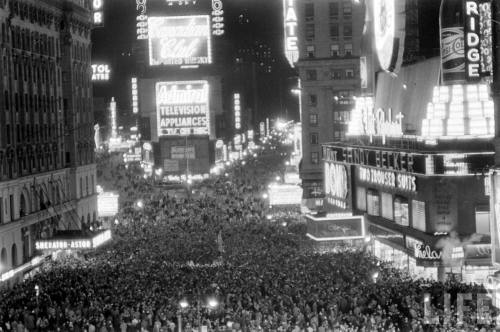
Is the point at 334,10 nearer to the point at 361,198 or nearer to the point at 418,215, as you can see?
the point at 361,198

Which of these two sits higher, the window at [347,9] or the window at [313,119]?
the window at [347,9]

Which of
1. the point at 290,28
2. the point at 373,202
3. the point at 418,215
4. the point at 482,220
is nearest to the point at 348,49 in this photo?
the point at 290,28

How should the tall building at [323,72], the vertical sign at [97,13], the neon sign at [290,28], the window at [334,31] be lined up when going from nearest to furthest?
the vertical sign at [97,13] → the neon sign at [290,28] → the tall building at [323,72] → the window at [334,31]

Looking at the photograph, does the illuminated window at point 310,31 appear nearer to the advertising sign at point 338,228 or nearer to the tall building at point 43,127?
the tall building at point 43,127

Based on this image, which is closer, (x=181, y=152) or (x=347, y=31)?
(x=347, y=31)

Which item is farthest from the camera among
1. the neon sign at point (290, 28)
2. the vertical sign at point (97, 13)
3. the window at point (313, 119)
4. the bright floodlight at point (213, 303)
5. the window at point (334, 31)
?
the window at point (313, 119)

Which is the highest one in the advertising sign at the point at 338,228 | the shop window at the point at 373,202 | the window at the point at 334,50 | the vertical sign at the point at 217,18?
the vertical sign at the point at 217,18

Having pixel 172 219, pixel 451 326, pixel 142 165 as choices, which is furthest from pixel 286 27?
pixel 451 326

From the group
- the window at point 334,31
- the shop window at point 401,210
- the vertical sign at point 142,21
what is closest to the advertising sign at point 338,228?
the shop window at point 401,210
